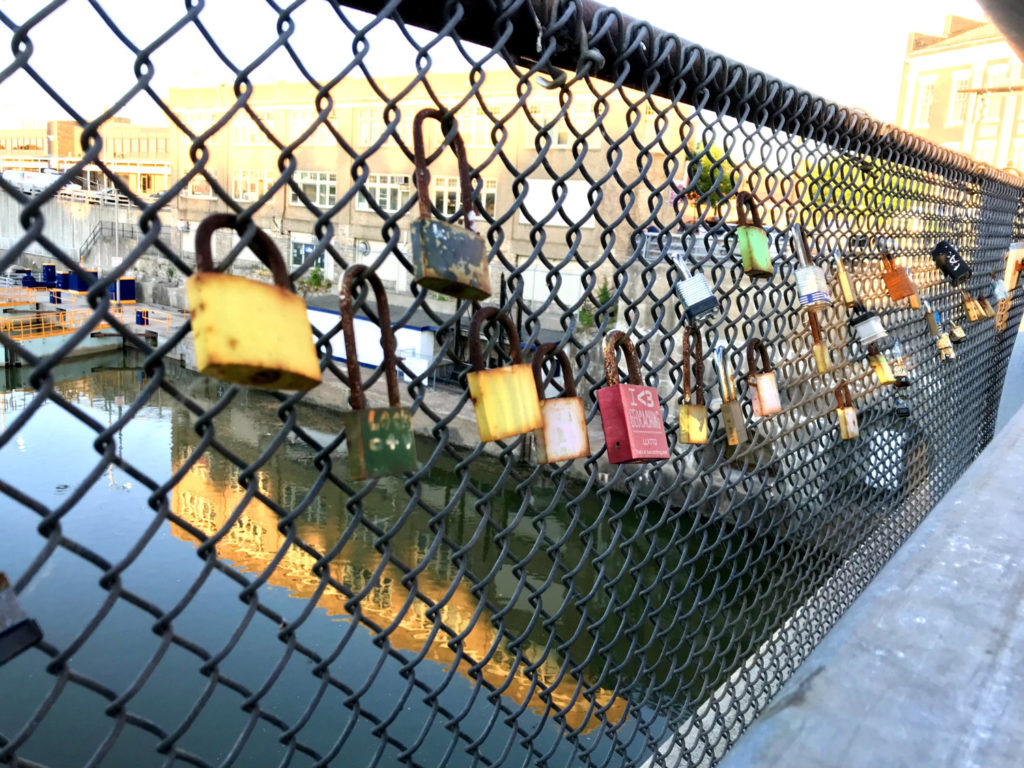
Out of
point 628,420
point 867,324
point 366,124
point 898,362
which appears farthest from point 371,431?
point 366,124

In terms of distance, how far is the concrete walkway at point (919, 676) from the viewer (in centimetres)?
93

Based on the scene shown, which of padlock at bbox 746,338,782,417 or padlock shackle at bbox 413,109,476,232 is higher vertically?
padlock shackle at bbox 413,109,476,232

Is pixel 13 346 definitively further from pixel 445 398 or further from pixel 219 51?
pixel 445 398

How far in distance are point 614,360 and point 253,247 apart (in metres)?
0.76

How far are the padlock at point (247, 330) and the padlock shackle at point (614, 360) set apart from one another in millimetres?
741

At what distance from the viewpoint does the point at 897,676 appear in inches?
42.6

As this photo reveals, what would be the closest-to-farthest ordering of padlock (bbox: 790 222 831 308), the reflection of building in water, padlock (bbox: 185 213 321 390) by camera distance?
1. padlock (bbox: 185 213 321 390)
2. padlock (bbox: 790 222 831 308)
3. the reflection of building in water

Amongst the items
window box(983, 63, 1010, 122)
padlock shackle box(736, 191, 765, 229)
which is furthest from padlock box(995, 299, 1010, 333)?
window box(983, 63, 1010, 122)

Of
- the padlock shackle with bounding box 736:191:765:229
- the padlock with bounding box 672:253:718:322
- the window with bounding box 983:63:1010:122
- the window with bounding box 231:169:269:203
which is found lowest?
the padlock with bounding box 672:253:718:322

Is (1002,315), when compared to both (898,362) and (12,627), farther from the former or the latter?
(12,627)

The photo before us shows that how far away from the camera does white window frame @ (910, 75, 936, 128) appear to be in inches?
1351

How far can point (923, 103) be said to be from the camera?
3469cm

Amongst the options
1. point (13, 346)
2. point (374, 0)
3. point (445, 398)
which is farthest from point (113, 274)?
point (445, 398)

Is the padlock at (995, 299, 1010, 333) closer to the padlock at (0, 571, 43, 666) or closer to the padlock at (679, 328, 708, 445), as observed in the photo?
the padlock at (679, 328, 708, 445)
